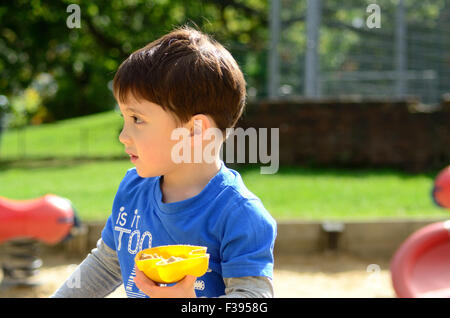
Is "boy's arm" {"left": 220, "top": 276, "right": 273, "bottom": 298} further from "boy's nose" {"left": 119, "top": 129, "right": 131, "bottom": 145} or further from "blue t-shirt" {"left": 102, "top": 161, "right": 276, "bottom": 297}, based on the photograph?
"boy's nose" {"left": 119, "top": 129, "right": 131, "bottom": 145}

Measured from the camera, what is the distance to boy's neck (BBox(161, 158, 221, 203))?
1.66m

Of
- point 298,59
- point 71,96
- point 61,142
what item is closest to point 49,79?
point 71,96

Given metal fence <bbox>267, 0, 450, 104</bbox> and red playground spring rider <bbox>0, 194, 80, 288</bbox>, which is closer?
red playground spring rider <bbox>0, 194, 80, 288</bbox>

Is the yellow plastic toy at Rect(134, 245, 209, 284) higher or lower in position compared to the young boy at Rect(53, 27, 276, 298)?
lower

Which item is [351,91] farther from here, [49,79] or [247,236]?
[49,79]

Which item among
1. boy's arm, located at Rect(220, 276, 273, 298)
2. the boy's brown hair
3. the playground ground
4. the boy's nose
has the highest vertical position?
the boy's brown hair

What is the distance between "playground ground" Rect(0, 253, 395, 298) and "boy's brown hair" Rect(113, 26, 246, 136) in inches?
113

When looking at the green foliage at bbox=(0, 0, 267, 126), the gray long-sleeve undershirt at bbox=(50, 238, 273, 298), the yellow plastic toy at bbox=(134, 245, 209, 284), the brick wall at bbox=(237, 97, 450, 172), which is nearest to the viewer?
the yellow plastic toy at bbox=(134, 245, 209, 284)

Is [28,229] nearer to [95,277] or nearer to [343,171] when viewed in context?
[95,277]

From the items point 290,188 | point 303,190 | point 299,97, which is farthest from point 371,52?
point 303,190

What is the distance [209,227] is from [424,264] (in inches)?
115

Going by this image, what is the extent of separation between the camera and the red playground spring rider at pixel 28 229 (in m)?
4.49

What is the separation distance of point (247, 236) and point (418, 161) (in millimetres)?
8484

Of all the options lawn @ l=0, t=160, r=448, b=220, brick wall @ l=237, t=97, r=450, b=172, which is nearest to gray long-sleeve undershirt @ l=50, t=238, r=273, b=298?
lawn @ l=0, t=160, r=448, b=220
